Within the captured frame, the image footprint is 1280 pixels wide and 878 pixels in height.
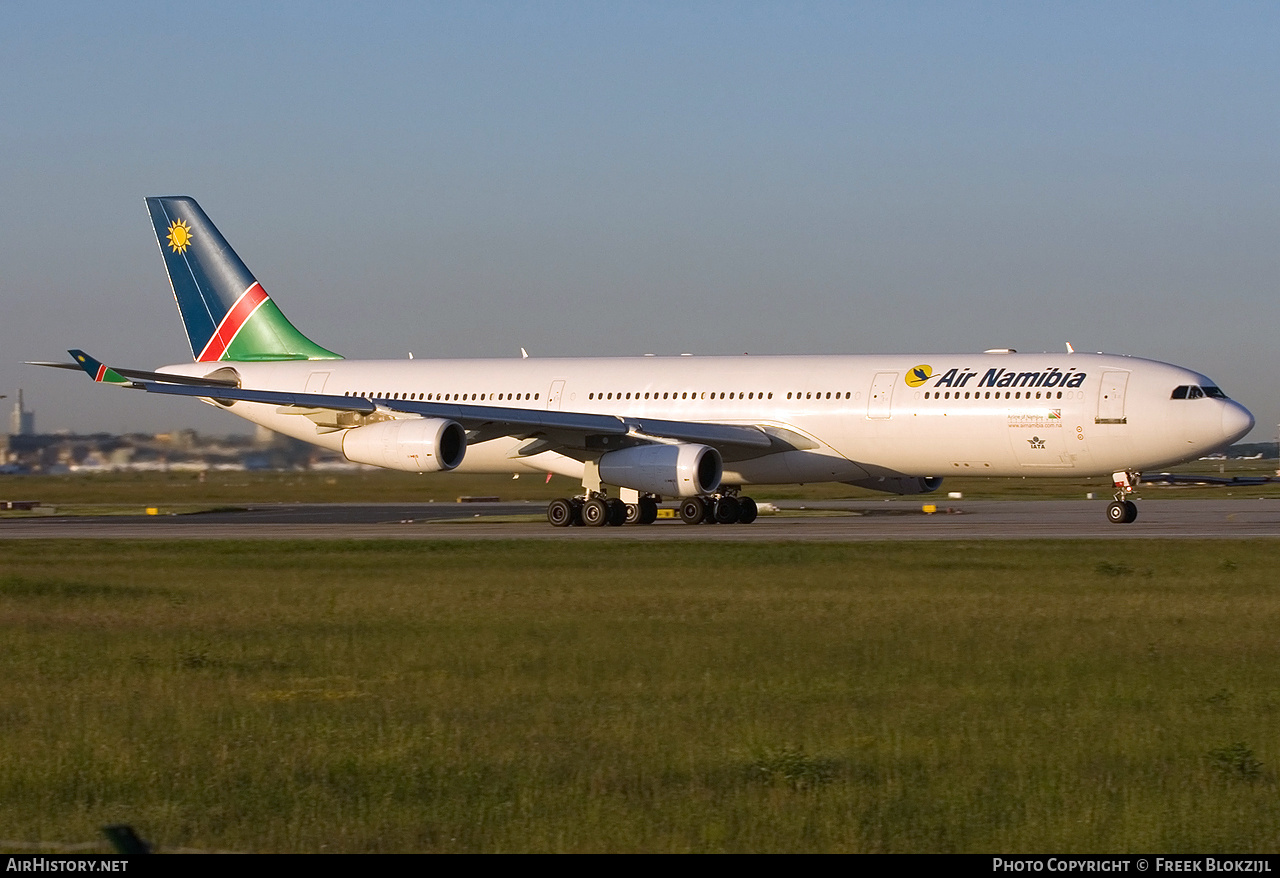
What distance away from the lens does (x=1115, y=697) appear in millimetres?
11523

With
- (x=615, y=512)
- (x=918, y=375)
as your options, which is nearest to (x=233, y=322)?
(x=615, y=512)

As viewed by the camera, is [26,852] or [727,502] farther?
[727,502]

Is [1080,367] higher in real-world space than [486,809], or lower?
higher

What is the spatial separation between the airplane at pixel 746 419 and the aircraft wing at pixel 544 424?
0.17 ft

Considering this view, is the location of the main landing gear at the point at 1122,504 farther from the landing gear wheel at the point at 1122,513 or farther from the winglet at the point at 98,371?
the winglet at the point at 98,371

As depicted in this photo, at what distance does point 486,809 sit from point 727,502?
95.3ft

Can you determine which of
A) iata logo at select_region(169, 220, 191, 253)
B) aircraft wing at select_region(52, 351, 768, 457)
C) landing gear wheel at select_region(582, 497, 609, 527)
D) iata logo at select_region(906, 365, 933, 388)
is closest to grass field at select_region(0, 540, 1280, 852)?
iata logo at select_region(906, 365, 933, 388)

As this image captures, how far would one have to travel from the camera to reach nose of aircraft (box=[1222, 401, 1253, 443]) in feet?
109

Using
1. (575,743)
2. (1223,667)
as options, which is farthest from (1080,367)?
(575,743)

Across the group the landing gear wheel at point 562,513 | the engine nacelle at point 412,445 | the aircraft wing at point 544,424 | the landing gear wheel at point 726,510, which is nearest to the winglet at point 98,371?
the aircraft wing at point 544,424

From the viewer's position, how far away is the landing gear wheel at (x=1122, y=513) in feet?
116

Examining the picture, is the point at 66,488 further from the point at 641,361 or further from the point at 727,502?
the point at 727,502

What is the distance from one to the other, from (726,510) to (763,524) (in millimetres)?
928
